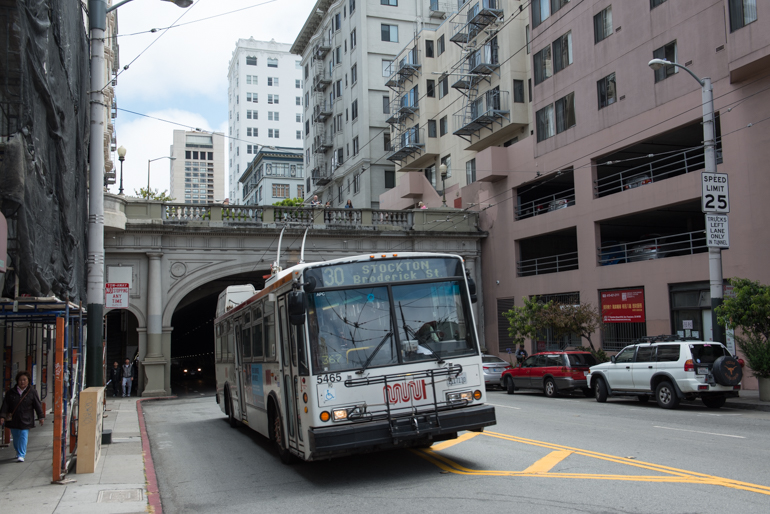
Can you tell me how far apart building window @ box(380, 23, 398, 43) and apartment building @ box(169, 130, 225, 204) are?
13201 cm

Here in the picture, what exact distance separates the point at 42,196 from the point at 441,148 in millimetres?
35990

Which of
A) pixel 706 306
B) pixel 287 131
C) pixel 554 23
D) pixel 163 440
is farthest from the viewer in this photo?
pixel 287 131

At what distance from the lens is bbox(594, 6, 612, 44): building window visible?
92.4 ft

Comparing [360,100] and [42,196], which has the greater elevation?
[360,100]

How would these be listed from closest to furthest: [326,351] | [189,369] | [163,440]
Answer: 1. [326,351]
2. [163,440]
3. [189,369]

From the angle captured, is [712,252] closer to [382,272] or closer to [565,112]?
[565,112]

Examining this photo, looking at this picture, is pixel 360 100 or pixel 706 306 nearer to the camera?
pixel 706 306

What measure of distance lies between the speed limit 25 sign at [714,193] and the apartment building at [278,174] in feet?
299

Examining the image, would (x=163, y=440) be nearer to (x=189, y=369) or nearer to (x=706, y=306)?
(x=706, y=306)

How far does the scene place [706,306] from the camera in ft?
77.7

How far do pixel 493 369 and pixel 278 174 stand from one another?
8613cm

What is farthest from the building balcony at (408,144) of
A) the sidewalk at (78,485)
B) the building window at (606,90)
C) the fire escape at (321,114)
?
the sidewalk at (78,485)

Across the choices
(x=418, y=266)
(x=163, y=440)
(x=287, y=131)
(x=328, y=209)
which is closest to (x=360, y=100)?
(x=328, y=209)

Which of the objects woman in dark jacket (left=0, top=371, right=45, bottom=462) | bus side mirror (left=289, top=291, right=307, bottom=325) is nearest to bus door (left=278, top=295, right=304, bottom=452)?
bus side mirror (left=289, top=291, right=307, bottom=325)
